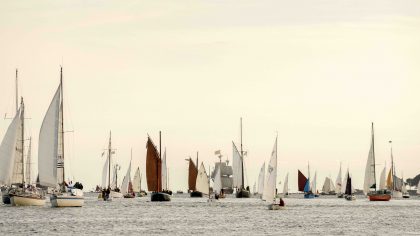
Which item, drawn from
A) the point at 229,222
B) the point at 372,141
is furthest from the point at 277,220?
the point at 372,141

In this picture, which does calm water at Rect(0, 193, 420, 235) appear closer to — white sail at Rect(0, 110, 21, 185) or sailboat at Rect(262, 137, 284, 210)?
sailboat at Rect(262, 137, 284, 210)

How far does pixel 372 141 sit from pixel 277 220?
78.6m

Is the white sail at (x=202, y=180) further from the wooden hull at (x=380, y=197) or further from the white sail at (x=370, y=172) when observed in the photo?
the wooden hull at (x=380, y=197)

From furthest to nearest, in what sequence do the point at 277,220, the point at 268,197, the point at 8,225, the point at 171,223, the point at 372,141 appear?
1. the point at 372,141
2. the point at 268,197
3. the point at 277,220
4. the point at 171,223
5. the point at 8,225

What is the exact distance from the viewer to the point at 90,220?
9925 cm

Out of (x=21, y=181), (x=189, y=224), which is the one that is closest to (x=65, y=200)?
(x=21, y=181)

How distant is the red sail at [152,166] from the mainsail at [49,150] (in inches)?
1575

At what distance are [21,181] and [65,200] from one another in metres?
13.6

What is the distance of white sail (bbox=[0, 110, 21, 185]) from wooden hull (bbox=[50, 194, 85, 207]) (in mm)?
10077

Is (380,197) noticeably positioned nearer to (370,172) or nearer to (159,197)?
(370,172)

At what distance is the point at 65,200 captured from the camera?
11669 cm

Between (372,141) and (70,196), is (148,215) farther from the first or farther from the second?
(372,141)

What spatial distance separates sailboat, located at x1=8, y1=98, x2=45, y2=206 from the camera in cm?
12300

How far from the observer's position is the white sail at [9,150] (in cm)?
12319
